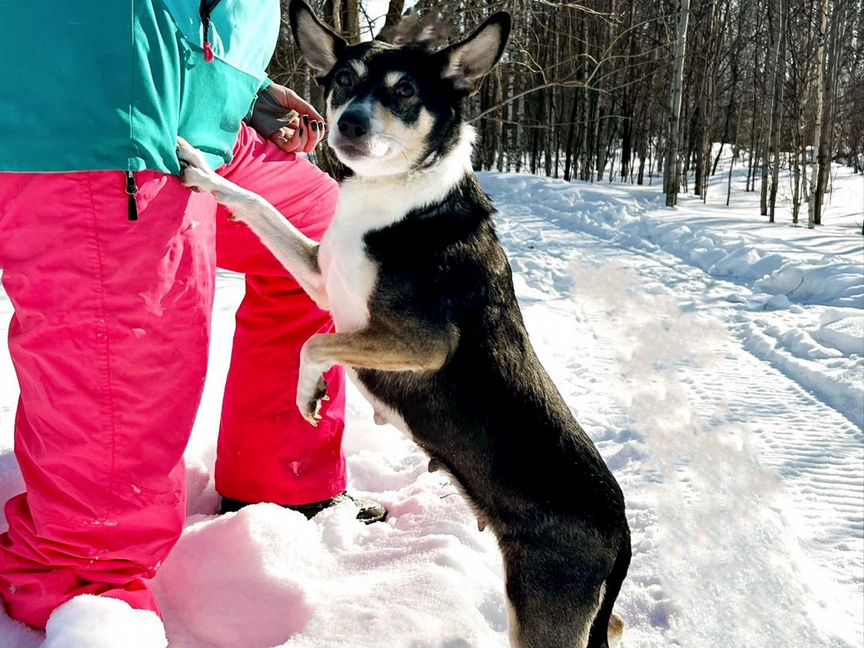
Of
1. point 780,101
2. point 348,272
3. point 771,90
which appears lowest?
point 348,272

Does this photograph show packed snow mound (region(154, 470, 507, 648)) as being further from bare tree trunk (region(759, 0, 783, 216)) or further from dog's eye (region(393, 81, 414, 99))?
bare tree trunk (region(759, 0, 783, 216))

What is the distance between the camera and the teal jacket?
1691mm

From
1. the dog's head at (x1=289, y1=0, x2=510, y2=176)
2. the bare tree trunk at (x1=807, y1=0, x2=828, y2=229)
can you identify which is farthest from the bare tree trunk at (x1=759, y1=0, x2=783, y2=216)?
the dog's head at (x1=289, y1=0, x2=510, y2=176)

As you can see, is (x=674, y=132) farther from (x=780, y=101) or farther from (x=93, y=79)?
(x=93, y=79)

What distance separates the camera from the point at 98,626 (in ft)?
5.83

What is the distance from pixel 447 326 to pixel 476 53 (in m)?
0.85

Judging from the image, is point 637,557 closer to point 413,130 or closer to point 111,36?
point 413,130

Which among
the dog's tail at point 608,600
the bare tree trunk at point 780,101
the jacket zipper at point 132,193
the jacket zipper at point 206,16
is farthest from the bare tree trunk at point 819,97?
the jacket zipper at point 132,193

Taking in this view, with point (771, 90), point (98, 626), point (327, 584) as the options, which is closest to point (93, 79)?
point (98, 626)

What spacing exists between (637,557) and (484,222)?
1.44m

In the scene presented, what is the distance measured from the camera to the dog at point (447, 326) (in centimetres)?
210

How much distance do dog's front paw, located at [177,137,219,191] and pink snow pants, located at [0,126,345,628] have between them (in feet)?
0.12

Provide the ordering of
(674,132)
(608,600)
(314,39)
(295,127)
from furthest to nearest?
(674,132), (295,127), (314,39), (608,600)

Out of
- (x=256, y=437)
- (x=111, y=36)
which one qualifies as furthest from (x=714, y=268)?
(x=111, y=36)
